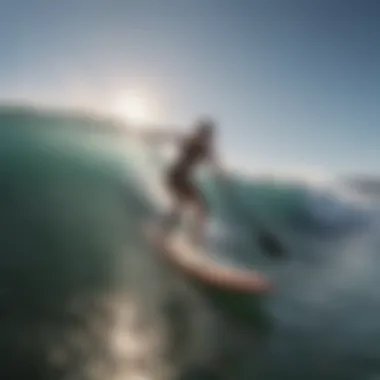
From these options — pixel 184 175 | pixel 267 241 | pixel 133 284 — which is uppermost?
pixel 184 175

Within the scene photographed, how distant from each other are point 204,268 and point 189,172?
315 mm

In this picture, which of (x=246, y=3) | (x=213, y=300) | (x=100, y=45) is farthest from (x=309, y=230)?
(x=100, y=45)

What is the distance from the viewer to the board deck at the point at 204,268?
2.03m

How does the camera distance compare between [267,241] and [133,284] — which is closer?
[133,284]

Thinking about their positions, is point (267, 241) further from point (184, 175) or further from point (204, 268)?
point (184, 175)

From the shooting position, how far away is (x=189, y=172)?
6.71ft

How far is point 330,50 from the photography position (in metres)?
2.15

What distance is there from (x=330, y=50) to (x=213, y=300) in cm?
93

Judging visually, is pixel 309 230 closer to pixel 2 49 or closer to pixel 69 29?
pixel 69 29

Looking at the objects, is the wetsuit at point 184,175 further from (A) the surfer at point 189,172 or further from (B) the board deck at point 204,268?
(B) the board deck at point 204,268

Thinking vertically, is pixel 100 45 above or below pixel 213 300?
above

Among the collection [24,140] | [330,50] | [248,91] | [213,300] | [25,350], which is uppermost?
[330,50]

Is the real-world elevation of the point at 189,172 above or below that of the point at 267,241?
above

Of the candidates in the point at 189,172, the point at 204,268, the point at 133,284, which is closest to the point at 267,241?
the point at 204,268
